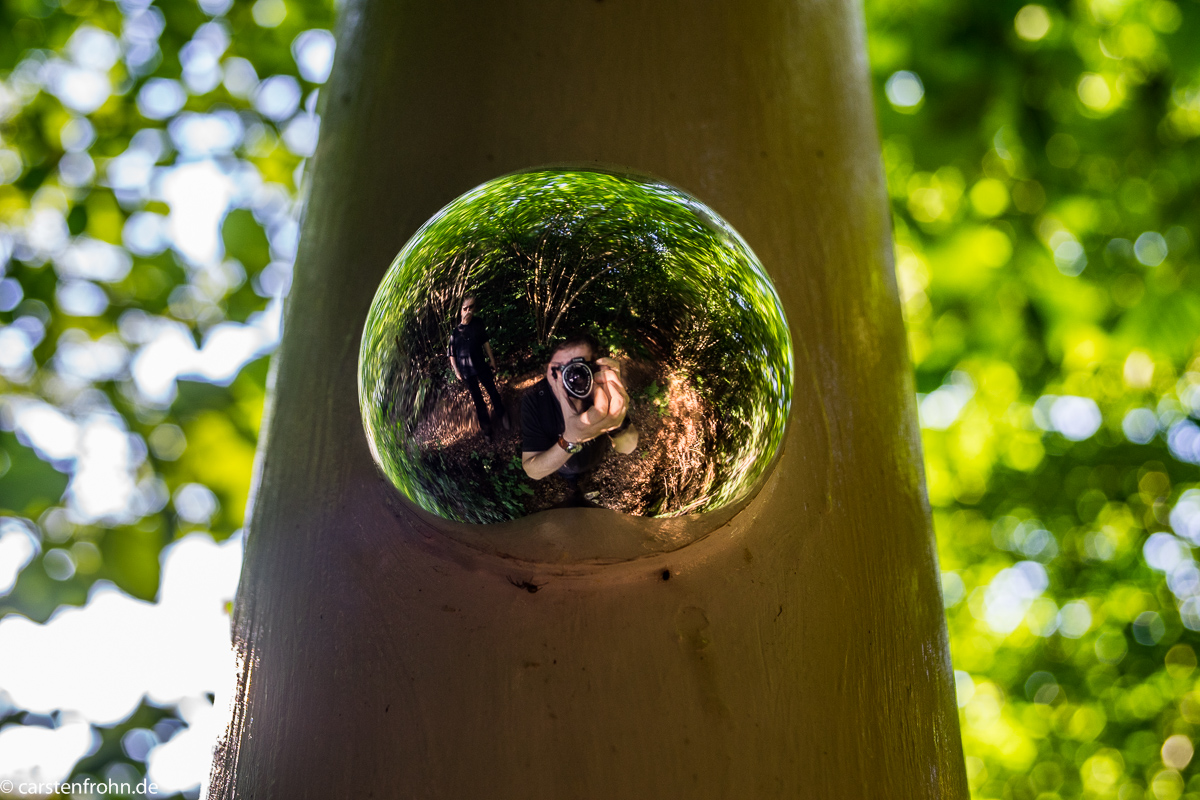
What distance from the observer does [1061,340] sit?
2.27 metres

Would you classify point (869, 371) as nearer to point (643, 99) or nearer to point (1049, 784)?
point (643, 99)

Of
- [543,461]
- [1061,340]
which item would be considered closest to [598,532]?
[543,461]

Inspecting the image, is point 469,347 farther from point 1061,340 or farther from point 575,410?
point 1061,340

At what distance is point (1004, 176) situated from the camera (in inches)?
95.3

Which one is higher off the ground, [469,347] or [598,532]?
[469,347]

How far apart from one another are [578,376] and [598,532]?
10cm

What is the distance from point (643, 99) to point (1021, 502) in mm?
3279

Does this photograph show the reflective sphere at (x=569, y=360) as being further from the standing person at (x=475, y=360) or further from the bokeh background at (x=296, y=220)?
the bokeh background at (x=296, y=220)

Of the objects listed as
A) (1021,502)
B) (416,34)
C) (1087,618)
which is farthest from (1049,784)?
(416,34)

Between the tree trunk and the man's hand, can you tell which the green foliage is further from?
the man's hand

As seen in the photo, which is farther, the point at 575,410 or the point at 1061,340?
the point at 1061,340

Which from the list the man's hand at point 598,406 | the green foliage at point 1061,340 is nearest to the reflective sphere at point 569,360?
the man's hand at point 598,406

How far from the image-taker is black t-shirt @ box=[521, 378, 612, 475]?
46cm

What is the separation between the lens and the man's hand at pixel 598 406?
0.46m
